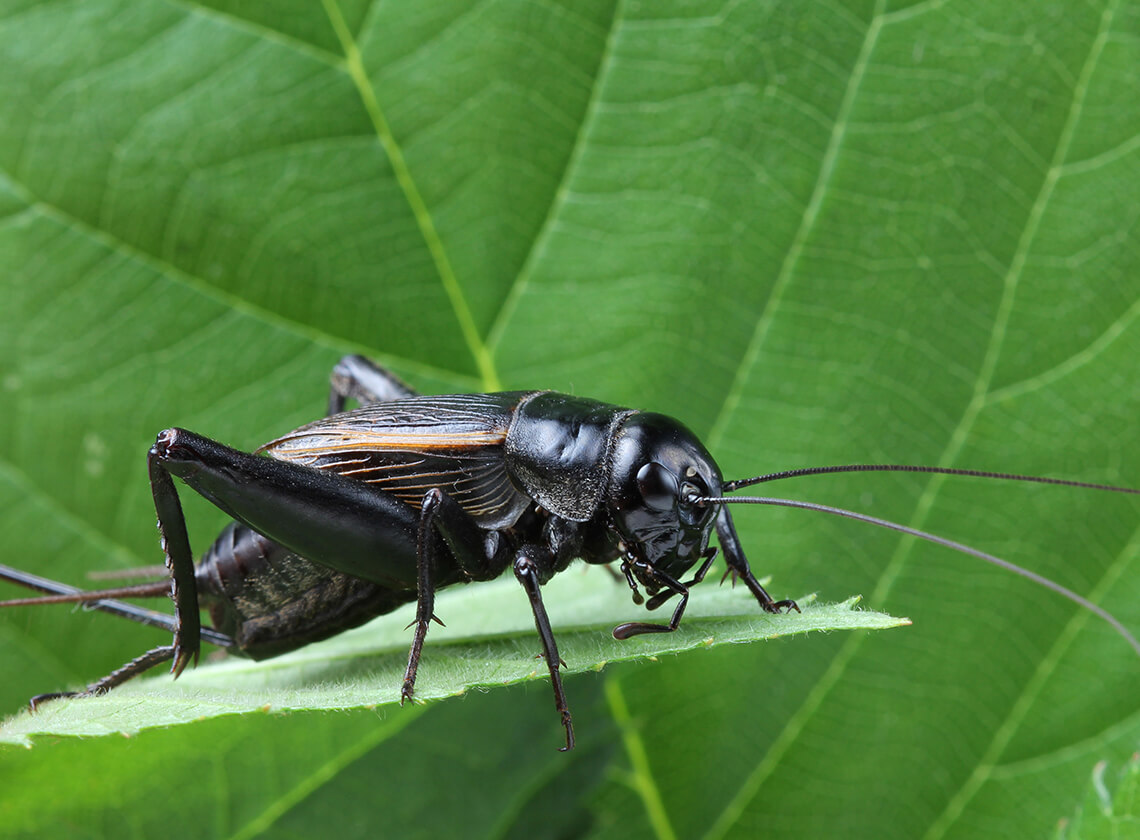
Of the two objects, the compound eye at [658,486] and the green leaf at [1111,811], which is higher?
the compound eye at [658,486]

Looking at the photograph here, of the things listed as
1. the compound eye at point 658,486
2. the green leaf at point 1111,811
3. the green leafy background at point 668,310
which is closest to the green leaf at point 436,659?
the green leafy background at point 668,310

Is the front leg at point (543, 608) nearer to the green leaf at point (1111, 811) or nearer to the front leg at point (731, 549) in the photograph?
the front leg at point (731, 549)

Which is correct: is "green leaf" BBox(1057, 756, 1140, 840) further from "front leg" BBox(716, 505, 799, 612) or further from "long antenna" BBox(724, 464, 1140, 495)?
"front leg" BBox(716, 505, 799, 612)

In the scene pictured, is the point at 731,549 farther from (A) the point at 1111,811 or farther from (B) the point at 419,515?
(A) the point at 1111,811

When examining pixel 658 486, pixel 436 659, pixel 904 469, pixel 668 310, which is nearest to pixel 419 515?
pixel 436 659

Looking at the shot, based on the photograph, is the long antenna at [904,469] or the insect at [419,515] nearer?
the long antenna at [904,469]

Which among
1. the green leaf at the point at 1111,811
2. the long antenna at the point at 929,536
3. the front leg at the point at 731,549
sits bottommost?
the green leaf at the point at 1111,811

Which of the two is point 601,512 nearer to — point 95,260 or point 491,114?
point 491,114
